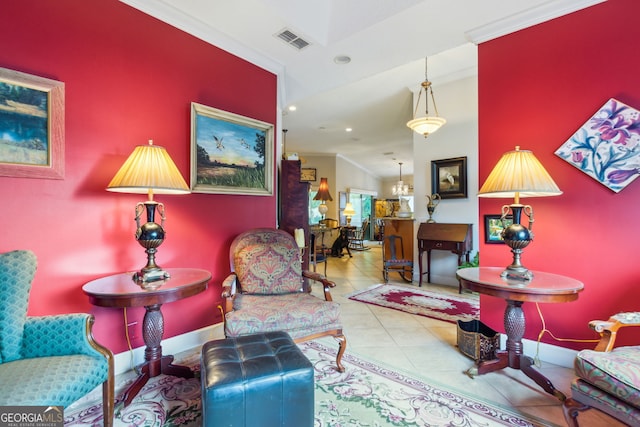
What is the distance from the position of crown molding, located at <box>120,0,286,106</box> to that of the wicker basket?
3.23 m

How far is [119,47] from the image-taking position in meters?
2.17

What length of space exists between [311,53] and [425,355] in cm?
304

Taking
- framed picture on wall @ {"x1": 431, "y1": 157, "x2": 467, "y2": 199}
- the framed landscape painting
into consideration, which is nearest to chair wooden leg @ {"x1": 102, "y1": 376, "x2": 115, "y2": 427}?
the framed landscape painting

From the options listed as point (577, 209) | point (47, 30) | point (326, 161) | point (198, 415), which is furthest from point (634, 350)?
point (326, 161)

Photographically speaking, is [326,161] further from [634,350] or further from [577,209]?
[634,350]

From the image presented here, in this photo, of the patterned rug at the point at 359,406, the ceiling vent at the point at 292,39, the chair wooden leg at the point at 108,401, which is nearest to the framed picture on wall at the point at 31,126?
the chair wooden leg at the point at 108,401

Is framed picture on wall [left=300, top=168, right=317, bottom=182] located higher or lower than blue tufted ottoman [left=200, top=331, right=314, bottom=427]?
higher

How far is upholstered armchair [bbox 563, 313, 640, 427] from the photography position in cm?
122

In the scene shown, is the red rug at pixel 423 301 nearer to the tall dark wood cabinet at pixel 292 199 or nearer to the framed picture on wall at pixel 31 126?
the tall dark wood cabinet at pixel 292 199

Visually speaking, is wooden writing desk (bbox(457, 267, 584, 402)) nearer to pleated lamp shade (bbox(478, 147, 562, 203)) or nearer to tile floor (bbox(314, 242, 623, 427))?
tile floor (bbox(314, 242, 623, 427))

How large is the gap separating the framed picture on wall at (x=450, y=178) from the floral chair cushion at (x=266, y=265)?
315 cm

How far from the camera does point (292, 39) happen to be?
276cm

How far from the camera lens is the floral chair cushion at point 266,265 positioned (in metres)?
2.50

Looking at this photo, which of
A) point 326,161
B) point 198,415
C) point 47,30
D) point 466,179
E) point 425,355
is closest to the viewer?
point 198,415
